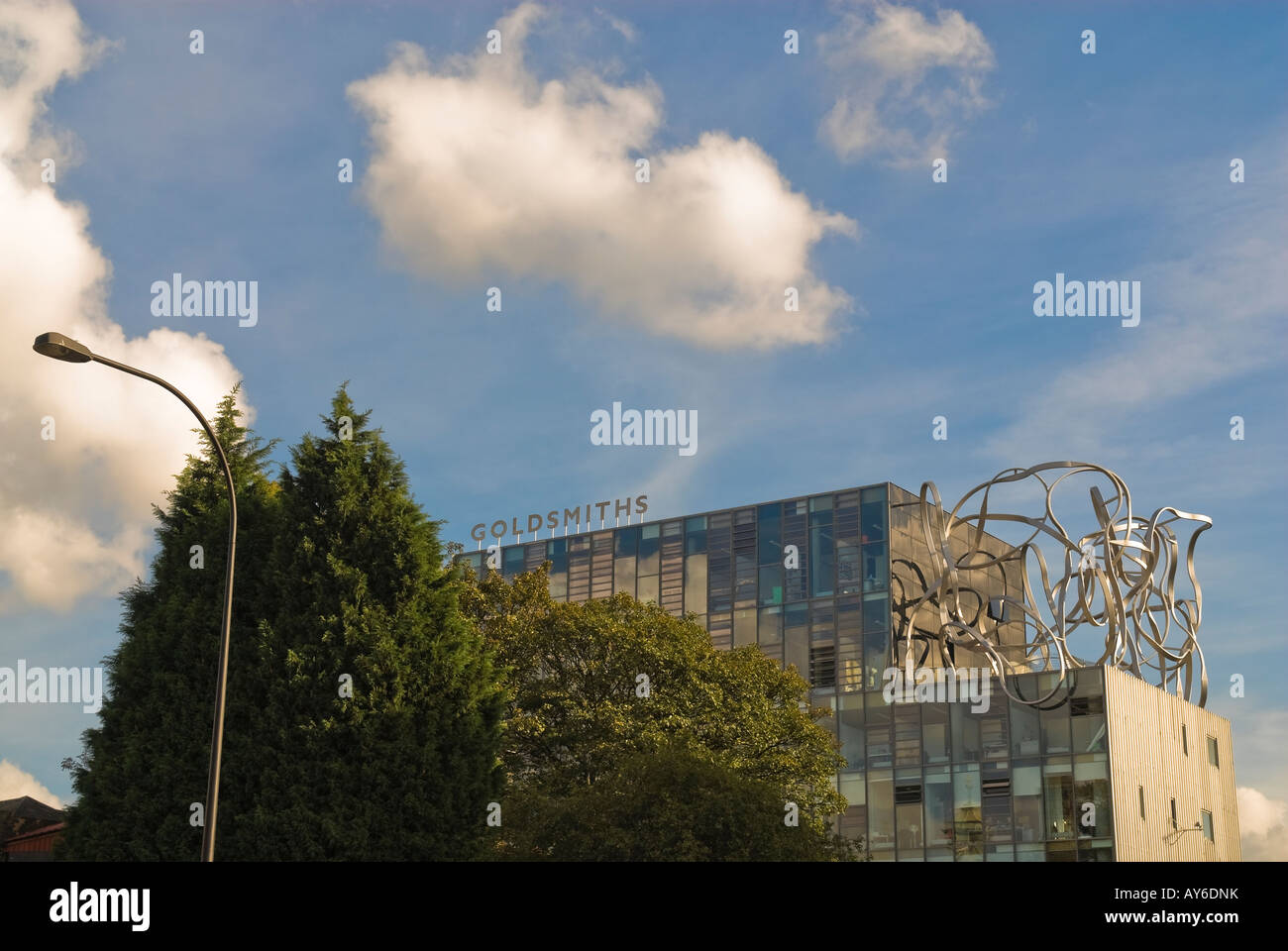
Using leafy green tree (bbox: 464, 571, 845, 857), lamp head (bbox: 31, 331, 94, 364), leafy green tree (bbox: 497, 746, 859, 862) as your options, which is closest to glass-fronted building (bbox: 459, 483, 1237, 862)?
leafy green tree (bbox: 464, 571, 845, 857)

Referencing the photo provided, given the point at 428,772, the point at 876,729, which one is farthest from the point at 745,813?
the point at 876,729

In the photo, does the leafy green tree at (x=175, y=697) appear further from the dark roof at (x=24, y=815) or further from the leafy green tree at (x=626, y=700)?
the dark roof at (x=24, y=815)

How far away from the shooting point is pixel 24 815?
194 feet

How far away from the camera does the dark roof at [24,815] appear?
51969mm

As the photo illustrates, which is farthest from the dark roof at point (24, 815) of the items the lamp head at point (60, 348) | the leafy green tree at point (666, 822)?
the lamp head at point (60, 348)

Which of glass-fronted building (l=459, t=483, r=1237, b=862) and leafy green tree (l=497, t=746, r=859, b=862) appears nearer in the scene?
leafy green tree (l=497, t=746, r=859, b=862)

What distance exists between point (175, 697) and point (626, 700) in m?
17.1

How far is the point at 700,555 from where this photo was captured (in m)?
81.2

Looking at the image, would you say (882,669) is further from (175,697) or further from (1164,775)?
(175,697)

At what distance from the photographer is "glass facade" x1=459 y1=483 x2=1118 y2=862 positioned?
5612cm

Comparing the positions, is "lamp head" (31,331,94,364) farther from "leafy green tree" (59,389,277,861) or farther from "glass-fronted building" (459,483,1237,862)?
"glass-fronted building" (459,483,1237,862)

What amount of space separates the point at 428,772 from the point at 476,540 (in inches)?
2458

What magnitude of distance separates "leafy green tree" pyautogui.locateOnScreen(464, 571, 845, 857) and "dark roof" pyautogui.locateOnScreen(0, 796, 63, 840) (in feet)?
65.4

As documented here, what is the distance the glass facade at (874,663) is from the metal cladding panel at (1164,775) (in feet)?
2.73
